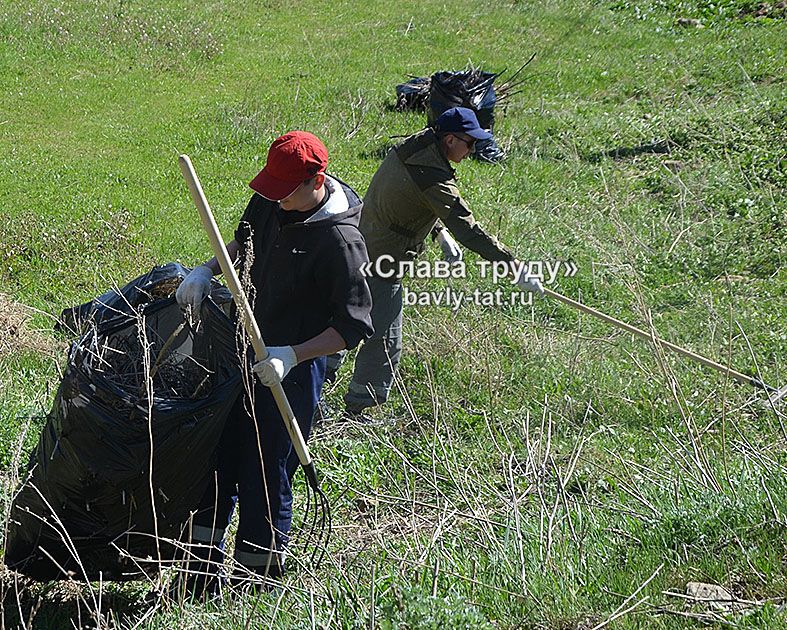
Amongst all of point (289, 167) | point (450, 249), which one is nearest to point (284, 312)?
point (289, 167)

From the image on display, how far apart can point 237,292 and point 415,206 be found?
2062mm

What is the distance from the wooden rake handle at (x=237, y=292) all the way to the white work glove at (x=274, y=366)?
2cm

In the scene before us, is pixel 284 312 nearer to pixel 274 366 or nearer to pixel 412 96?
pixel 274 366

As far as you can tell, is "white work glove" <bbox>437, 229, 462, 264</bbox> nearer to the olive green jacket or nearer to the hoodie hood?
the olive green jacket

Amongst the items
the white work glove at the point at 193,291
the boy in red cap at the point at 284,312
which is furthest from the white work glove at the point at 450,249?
the white work glove at the point at 193,291

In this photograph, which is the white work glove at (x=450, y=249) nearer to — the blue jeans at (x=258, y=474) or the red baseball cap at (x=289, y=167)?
the blue jeans at (x=258, y=474)

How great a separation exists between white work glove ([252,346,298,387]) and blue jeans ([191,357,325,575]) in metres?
0.20

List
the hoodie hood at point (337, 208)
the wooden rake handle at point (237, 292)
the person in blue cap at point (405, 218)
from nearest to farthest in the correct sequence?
1. the wooden rake handle at point (237, 292)
2. the hoodie hood at point (337, 208)
3. the person in blue cap at point (405, 218)

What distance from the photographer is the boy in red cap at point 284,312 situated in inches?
118

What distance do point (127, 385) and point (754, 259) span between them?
196 inches

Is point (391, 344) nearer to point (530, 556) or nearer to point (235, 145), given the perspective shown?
point (530, 556)

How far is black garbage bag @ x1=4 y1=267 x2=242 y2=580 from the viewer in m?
2.81

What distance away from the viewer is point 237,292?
260 centimetres

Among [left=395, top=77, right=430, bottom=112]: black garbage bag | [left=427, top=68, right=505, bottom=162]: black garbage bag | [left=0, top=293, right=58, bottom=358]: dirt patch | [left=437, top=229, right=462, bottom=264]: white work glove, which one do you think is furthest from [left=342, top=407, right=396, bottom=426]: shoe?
[left=395, top=77, right=430, bottom=112]: black garbage bag
